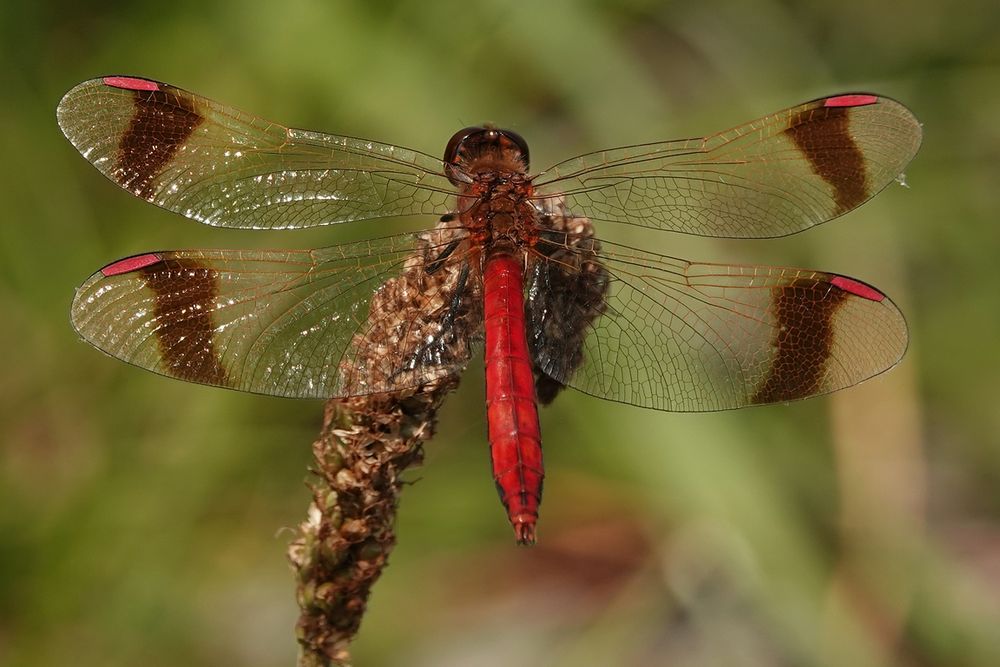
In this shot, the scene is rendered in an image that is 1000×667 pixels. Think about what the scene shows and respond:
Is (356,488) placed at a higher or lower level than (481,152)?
lower

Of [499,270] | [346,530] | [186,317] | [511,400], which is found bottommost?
[346,530]

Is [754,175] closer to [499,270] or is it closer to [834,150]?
[834,150]

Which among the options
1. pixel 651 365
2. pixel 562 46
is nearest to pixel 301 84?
pixel 562 46

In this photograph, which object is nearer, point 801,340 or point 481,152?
point 801,340

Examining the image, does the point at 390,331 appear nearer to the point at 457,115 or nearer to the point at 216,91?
the point at 457,115

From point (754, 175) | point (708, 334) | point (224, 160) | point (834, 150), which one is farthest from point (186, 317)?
point (834, 150)

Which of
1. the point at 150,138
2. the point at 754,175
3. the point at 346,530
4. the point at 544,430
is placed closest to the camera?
the point at 346,530

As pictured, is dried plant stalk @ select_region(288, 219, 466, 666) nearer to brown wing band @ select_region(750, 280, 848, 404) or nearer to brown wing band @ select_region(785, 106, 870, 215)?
brown wing band @ select_region(750, 280, 848, 404)
